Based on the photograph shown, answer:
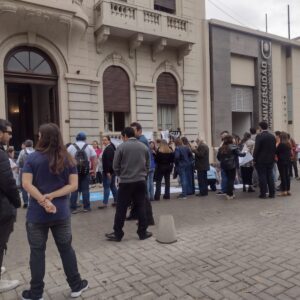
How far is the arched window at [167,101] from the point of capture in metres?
15.9

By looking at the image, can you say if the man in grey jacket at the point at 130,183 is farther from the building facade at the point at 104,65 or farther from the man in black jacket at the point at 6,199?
the building facade at the point at 104,65

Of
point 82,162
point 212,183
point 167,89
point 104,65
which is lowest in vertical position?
point 212,183

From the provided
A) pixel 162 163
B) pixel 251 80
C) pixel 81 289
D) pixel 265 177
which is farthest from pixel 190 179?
pixel 251 80

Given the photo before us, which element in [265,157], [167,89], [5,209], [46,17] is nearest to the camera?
[5,209]

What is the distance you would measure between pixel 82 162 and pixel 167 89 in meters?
9.45

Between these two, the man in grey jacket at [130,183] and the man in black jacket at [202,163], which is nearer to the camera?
the man in grey jacket at [130,183]

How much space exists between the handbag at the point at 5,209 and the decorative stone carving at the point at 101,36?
36.4 ft

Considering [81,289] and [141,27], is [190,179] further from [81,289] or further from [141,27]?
[141,27]

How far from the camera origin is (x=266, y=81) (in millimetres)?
19828

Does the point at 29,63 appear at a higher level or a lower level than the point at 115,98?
higher

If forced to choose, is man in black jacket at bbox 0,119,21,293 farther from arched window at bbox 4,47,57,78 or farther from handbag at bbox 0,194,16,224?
arched window at bbox 4,47,57,78

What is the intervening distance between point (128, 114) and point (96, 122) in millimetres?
1847

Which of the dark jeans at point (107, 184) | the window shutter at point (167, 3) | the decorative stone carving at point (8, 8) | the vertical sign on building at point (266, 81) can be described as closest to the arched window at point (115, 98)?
the window shutter at point (167, 3)

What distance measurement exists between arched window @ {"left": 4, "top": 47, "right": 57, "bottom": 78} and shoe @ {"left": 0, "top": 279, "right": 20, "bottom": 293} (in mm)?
10055
